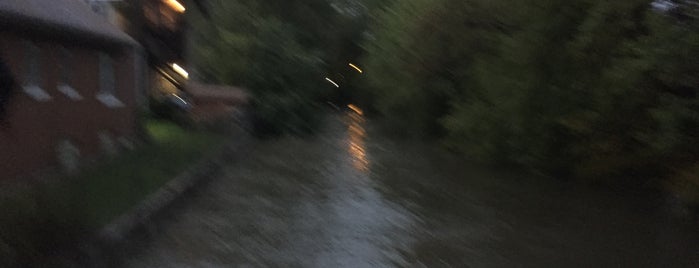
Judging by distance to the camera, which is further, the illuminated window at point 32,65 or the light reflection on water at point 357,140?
the light reflection on water at point 357,140

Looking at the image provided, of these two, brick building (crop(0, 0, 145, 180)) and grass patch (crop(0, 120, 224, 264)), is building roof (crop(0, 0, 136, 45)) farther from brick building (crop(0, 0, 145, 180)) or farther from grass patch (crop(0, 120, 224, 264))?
grass patch (crop(0, 120, 224, 264))

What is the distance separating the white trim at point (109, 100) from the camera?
17359 mm

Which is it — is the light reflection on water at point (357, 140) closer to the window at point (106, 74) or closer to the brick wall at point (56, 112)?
the brick wall at point (56, 112)

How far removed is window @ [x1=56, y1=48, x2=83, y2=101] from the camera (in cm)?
1512

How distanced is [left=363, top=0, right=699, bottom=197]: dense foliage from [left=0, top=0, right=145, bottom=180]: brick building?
6.05 metres

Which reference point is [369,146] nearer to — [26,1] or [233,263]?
[26,1]

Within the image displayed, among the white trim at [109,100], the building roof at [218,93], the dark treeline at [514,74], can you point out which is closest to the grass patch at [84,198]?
the white trim at [109,100]

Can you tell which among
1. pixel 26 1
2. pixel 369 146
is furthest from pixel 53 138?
pixel 369 146

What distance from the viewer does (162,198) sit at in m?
11.2

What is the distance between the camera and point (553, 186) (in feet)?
49.1

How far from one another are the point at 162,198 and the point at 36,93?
346 cm

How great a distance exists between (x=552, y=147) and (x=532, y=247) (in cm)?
517

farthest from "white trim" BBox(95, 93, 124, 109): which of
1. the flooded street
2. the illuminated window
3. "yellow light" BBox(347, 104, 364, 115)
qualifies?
"yellow light" BBox(347, 104, 364, 115)

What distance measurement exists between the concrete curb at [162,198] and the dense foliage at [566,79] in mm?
4664
